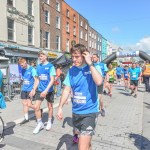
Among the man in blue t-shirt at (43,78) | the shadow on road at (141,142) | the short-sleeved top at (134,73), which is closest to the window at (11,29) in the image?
the short-sleeved top at (134,73)

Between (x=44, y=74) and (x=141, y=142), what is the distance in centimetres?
252

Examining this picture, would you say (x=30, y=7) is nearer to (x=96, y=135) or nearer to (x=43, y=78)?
(x=43, y=78)

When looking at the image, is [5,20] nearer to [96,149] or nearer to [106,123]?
[106,123]

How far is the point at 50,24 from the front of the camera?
97.7 ft

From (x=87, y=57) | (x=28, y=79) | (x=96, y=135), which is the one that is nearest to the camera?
(x=87, y=57)

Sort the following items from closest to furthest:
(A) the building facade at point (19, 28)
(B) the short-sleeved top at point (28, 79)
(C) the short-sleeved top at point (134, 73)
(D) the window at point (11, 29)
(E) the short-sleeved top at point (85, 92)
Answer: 1. (E) the short-sleeved top at point (85, 92)
2. (B) the short-sleeved top at point (28, 79)
3. (C) the short-sleeved top at point (134, 73)
4. (A) the building facade at point (19, 28)
5. (D) the window at point (11, 29)

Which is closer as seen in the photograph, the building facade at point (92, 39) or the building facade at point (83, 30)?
the building facade at point (83, 30)

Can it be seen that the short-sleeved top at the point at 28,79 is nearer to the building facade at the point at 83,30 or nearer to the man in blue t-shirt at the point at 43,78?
the man in blue t-shirt at the point at 43,78

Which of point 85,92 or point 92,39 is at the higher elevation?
point 92,39

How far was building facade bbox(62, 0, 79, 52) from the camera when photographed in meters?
34.3

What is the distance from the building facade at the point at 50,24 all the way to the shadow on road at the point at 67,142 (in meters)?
22.4

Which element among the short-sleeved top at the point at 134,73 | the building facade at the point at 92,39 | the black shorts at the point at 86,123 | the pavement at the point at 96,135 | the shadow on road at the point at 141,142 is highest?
the building facade at the point at 92,39

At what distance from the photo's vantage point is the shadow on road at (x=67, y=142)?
5.13m

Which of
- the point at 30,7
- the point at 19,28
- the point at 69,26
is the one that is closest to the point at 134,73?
the point at 19,28
